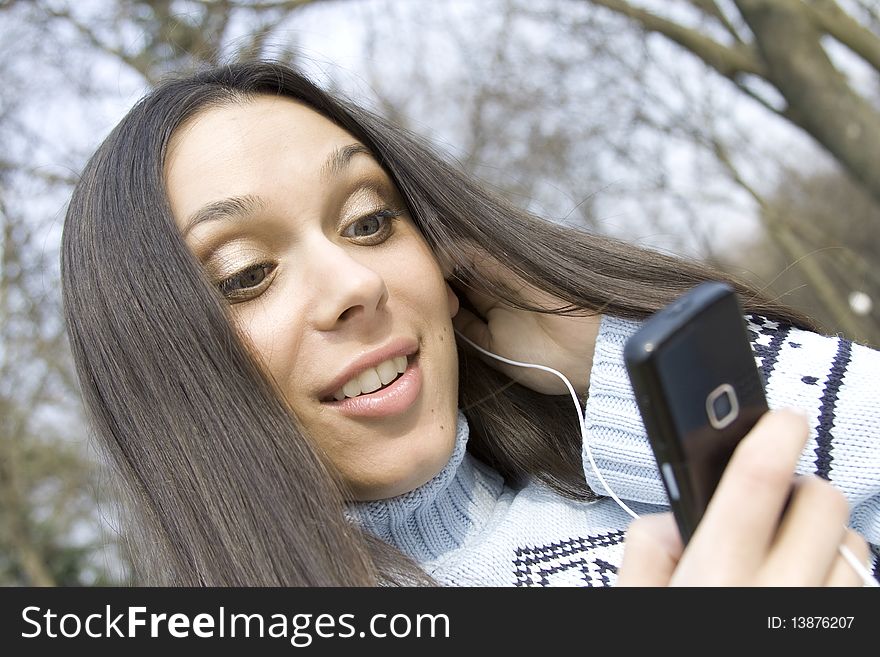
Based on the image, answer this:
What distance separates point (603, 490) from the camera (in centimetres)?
174

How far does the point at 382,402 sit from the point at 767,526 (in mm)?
835

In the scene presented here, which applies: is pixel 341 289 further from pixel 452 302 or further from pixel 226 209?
pixel 452 302

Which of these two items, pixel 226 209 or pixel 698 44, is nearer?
pixel 226 209

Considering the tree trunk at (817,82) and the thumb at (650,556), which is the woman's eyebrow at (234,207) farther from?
the tree trunk at (817,82)

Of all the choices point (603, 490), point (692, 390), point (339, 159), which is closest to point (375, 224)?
point (339, 159)

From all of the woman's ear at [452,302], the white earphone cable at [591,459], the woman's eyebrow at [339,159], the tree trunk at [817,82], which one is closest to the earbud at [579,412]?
the white earphone cable at [591,459]

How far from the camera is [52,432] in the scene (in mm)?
7324

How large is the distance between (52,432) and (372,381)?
6828 millimetres

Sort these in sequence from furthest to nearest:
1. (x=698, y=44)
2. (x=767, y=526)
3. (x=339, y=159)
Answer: (x=698, y=44)
(x=339, y=159)
(x=767, y=526)

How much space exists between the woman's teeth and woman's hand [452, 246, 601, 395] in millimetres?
413

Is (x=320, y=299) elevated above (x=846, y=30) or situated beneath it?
situated beneath

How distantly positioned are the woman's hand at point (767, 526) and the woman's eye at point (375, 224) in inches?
41.3
